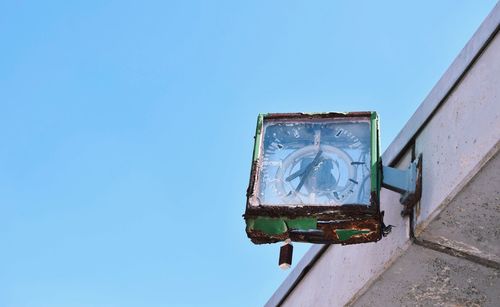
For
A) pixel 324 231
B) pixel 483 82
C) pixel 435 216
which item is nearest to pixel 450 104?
pixel 483 82

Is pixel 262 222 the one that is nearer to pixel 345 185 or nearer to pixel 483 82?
pixel 345 185

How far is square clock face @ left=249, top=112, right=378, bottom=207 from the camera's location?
3182 mm

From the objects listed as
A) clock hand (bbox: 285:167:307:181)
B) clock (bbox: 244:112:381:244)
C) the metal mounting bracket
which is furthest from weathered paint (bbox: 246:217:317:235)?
the metal mounting bracket

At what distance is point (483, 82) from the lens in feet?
9.62

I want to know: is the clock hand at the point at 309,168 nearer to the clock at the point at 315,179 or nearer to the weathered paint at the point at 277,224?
the clock at the point at 315,179

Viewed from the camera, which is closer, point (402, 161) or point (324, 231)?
point (324, 231)

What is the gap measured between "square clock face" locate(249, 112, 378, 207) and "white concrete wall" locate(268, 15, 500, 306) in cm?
22

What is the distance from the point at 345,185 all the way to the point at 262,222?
0.36 m

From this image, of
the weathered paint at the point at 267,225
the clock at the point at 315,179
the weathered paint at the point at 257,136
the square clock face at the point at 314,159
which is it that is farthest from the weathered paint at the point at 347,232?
the weathered paint at the point at 257,136

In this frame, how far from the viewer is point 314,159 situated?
10.9 feet

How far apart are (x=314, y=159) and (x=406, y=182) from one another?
15.0 inches

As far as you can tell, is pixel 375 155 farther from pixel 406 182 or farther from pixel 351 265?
pixel 351 265

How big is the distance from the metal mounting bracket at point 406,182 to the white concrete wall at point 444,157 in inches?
1.4

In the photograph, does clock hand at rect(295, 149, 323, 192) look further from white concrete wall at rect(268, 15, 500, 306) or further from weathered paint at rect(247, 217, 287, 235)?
white concrete wall at rect(268, 15, 500, 306)
